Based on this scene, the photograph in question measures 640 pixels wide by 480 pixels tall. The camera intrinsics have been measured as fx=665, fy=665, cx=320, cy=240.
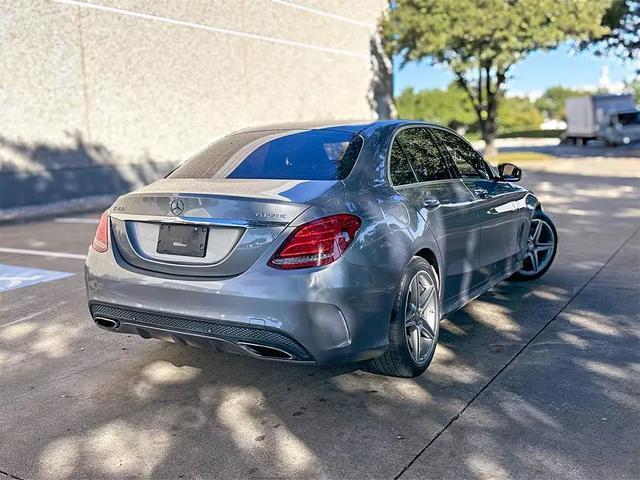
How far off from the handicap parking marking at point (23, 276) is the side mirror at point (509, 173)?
15.4 feet

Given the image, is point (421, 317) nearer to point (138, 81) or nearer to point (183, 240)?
point (183, 240)

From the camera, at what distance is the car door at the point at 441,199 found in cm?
416

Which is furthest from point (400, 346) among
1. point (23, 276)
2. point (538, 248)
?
point (23, 276)

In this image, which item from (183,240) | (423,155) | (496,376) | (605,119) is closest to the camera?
(183,240)

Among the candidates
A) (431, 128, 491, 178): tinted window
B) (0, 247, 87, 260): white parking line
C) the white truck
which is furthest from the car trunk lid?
the white truck

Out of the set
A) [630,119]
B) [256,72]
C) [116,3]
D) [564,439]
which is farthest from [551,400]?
[630,119]

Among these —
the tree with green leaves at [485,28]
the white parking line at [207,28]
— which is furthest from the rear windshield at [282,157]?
the tree with green leaves at [485,28]

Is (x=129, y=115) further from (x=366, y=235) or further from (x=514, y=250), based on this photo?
(x=366, y=235)

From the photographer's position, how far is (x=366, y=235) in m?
3.50

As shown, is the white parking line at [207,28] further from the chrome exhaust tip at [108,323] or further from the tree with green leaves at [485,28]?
the chrome exhaust tip at [108,323]

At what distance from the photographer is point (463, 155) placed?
17.0 feet

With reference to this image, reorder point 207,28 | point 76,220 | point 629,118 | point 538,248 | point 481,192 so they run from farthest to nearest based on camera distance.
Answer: point 629,118 → point 207,28 → point 76,220 → point 538,248 → point 481,192

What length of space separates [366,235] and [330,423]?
1.00 meters

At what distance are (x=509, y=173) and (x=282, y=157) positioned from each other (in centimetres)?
235
